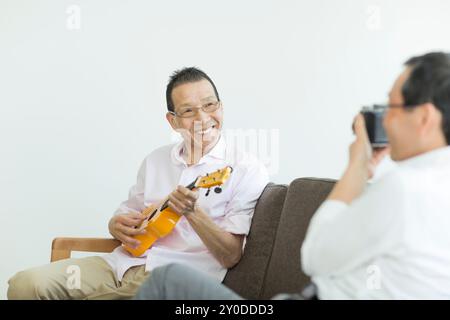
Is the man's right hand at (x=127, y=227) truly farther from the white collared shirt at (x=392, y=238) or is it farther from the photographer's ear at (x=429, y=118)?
the photographer's ear at (x=429, y=118)

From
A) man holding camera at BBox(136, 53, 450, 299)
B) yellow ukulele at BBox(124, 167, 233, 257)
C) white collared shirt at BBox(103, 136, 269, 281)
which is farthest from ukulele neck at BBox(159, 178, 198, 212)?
man holding camera at BBox(136, 53, 450, 299)

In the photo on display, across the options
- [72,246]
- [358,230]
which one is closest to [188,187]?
[72,246]

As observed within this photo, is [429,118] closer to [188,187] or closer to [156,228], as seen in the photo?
[188,187]

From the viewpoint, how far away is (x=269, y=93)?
3020 millimetres

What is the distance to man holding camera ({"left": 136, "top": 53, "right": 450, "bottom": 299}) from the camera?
1240 mm

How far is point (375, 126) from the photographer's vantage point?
1.47 m

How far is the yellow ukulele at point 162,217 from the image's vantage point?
2.01 meters

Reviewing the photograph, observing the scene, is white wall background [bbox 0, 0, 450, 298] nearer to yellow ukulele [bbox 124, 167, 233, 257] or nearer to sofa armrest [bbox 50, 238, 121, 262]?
sofa armrest [bbox 50, 238, 121, 262]

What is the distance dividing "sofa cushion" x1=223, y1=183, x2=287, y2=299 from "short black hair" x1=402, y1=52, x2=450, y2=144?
88 cm

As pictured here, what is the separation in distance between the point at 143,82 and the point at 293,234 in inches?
53.5
